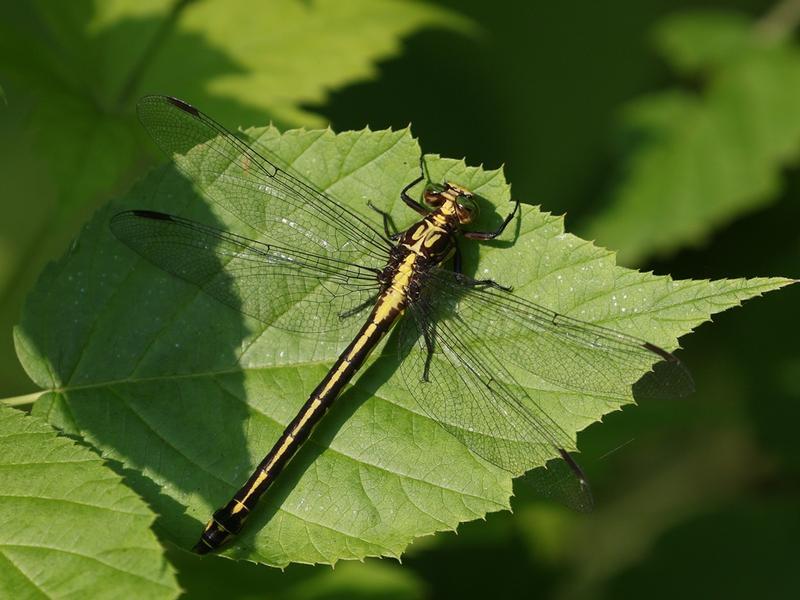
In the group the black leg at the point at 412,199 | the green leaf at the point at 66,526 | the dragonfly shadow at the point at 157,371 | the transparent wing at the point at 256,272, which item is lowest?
the green leaf at the point at 66,526

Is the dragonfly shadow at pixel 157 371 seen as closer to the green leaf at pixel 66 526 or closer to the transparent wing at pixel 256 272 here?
the transparent wing at pixel 256 272

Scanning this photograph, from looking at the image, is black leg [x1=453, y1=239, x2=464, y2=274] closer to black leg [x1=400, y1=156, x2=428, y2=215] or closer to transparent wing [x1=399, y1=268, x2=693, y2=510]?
transparent wing [x1=399, y1=268, x2=693, y2=510]

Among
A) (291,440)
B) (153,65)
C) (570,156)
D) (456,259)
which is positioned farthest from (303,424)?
(570,156)

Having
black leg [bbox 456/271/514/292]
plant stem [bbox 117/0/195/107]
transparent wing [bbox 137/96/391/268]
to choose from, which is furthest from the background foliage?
black leg [bbox 456/271/514/292]

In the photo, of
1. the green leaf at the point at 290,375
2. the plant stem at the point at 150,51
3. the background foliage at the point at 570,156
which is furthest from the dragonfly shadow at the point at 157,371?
the plant stem at the point at 150,51

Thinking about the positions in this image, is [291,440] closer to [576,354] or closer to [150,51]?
[576,354]

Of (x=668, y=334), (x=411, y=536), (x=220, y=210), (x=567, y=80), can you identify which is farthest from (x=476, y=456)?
(x=567, y=80)

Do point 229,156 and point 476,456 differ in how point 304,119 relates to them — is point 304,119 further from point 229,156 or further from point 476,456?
point 476,456
